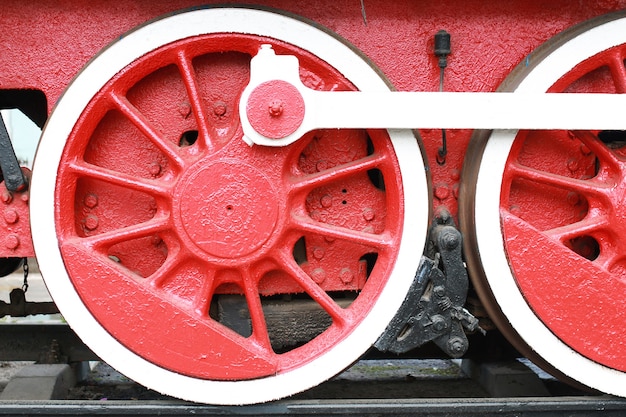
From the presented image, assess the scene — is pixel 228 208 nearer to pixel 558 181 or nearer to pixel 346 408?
pixel 346 408

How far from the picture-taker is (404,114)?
1721 mm

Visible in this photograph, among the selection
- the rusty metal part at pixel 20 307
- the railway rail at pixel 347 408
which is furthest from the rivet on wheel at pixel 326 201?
the rusty metal part at pixel 20 307

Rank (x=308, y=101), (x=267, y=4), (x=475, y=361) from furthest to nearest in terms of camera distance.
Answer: (x=475, y=361)
(x=267, y=4)
(x=308, y=101)

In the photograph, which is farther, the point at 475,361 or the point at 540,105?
the point at 475,361

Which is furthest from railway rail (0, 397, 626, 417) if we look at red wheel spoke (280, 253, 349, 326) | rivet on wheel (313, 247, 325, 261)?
rivet on wheel (313, 247, 325, 261)

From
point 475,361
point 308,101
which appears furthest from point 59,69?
point 475,361

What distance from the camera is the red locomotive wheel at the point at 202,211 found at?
1763mm

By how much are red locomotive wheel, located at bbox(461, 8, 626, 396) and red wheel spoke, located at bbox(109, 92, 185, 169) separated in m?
0.81

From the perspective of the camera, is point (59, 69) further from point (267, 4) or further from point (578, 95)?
point (578, 95)

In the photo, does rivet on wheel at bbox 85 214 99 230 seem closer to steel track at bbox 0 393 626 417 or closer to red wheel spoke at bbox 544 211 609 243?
steel track at bbox 0 393 626 417

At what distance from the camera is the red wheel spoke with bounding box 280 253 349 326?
6.02 feet

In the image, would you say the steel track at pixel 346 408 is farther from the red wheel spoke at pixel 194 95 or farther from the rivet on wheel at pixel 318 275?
the red wheel spoke at pixel 194 95

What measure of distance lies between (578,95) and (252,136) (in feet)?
2.80

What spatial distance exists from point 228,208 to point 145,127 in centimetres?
31
